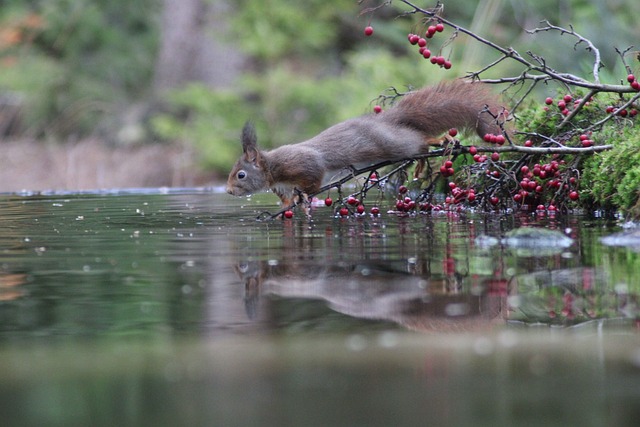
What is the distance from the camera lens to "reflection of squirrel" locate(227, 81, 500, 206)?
20.4ft

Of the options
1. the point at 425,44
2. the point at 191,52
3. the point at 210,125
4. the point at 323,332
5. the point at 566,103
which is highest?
the point at 191,52

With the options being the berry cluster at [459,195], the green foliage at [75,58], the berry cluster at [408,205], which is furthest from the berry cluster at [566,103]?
the green foliage at [75,58]

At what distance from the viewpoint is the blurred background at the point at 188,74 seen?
1466 centimetres

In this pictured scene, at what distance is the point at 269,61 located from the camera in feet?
54.1

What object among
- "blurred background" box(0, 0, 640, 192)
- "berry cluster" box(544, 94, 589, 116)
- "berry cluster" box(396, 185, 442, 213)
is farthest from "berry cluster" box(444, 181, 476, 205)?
"blurred background" box(0, 0, 640, 192)

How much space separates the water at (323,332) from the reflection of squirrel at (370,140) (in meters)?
1.79

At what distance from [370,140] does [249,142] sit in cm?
79

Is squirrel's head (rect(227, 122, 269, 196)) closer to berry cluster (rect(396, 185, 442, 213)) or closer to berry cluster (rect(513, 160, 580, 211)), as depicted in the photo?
berry cluster (rect(396, 185, 442, 213))

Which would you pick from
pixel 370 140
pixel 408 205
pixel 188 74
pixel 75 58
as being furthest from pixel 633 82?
pixel 75 58

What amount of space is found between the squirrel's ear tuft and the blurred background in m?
6.00

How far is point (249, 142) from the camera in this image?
657 centimetres

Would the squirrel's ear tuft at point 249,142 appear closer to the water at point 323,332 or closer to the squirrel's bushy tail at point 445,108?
the squirrel's bushy tail at point 445,108

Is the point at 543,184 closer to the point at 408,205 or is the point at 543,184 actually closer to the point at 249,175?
the point at 408,205

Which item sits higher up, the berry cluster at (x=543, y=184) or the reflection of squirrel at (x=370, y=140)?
the reflection of squirrel at (x=370, y=140)
